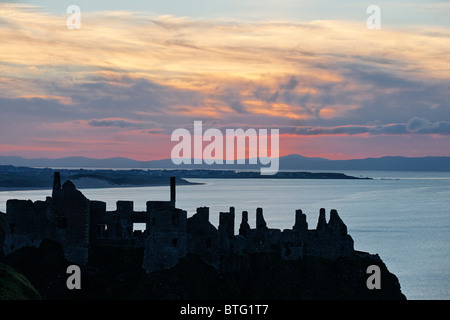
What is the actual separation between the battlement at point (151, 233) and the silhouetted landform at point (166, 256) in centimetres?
9

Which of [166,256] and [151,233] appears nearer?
[166,256]

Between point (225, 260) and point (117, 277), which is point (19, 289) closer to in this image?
point (117, 277)

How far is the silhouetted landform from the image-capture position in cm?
5475

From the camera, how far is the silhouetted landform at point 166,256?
54.8m

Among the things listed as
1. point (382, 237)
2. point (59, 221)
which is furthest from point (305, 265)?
point (382, 237)

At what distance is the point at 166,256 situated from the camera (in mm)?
54656

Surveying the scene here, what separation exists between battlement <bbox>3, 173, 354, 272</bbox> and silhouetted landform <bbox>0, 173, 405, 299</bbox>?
9 centimetres

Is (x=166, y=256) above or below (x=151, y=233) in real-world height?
below

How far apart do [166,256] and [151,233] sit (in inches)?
91.9

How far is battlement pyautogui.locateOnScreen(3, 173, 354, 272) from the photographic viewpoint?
54750 mm

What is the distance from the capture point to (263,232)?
60.9 meters

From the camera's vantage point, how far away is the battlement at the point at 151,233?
54.8m
